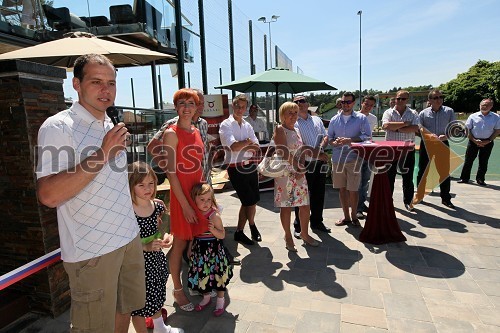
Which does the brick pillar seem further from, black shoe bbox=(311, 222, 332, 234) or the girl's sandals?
black shoe bbox=(311, 222, 332, 234)

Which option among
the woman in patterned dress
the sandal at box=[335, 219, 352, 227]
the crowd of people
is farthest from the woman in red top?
the sandal at box=[335, 219, 352, 227]

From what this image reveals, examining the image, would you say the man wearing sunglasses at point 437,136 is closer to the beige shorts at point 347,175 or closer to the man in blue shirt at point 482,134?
the beige shorts at point 347,175

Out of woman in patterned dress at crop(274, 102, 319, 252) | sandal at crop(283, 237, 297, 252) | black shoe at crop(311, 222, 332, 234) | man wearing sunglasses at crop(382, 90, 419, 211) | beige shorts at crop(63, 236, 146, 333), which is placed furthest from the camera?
man wearing sunglasses at crop(382, 90, 419, 211)

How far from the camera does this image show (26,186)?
2582 millimetres

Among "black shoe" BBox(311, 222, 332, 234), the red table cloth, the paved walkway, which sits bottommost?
the paved walkway

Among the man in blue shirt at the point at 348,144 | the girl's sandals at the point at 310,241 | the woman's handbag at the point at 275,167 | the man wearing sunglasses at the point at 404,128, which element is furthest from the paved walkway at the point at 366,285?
the woman's handbag at the point at 275,167

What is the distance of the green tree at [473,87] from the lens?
122 ft

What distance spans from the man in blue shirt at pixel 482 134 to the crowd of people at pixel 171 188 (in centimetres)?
238

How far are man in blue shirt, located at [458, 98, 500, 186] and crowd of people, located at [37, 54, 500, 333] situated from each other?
93.9 inches

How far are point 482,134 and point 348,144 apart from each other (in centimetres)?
487

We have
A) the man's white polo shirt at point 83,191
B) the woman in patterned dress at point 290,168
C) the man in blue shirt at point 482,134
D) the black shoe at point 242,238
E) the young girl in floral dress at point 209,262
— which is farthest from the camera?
the man in blue shirt at point 482,134

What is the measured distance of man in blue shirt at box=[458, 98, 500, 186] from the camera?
7109 mm

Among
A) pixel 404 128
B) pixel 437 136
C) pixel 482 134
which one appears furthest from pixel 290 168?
pixel 482 134

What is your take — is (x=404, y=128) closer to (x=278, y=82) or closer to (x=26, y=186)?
(x=278, y=82)
